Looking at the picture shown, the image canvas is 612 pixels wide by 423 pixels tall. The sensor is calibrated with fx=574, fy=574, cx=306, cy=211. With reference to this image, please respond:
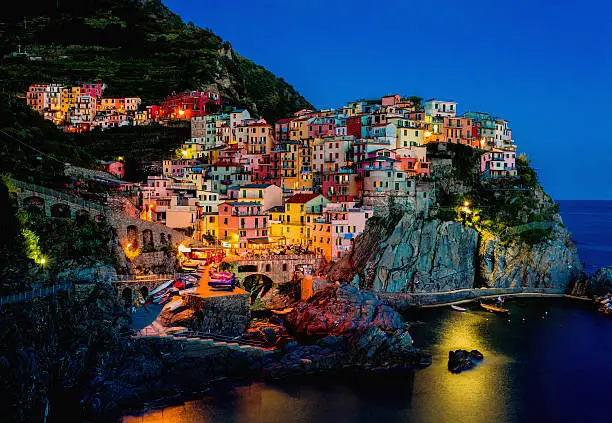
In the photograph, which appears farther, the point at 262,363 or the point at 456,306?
the point at 456,306

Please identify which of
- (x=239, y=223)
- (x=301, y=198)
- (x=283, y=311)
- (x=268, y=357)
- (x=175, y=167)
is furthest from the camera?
(x=175, y=167)

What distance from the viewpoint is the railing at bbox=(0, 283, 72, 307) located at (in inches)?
1037

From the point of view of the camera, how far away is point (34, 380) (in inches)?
1006

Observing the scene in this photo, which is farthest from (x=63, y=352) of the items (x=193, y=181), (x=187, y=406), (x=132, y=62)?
(x=132, y=62)

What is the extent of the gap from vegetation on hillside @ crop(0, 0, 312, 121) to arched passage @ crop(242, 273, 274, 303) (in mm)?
50000

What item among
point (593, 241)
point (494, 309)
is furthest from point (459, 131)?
point (593, 241)

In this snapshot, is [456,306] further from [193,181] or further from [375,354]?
[193,181]

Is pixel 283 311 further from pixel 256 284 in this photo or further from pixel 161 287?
pixel 161 287

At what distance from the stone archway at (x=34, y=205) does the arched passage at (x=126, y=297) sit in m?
8.29

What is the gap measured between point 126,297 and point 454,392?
21.7 m

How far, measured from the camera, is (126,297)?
38.4 meters

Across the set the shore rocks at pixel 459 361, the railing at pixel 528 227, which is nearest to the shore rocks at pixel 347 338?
the shore rocks at pixel 459 361

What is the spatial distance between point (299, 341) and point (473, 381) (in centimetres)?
1168

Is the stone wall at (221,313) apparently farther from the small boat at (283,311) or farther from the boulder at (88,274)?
the small boat at (283,311)
